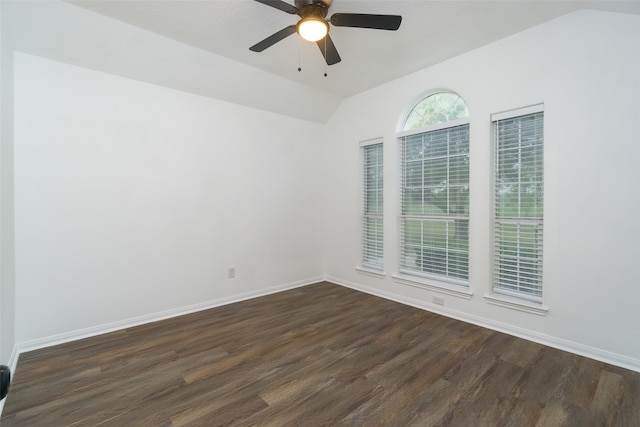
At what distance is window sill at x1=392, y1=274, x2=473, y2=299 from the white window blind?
0.09m

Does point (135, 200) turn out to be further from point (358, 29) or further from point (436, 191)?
point (436, 191)

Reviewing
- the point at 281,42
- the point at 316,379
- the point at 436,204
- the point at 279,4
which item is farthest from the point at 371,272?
the point at 279,4

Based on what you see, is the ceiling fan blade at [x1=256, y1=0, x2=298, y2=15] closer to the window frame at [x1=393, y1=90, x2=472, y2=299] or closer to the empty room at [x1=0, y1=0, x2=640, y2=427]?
the empty room at [x1=0, y1=0, x2=640, y2=427]

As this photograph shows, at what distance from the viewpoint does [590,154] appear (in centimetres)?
258

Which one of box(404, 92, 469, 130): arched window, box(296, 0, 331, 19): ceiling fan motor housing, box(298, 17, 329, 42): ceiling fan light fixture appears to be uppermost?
box(296, 0, 331, 19): ceiling fan motor housing

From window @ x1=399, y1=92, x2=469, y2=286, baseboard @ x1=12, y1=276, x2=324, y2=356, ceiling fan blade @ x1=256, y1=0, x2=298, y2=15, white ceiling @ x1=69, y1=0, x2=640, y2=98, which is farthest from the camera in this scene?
window @ x1=399, y1=92, x2=469, y2=286

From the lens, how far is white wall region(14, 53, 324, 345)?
109 inches

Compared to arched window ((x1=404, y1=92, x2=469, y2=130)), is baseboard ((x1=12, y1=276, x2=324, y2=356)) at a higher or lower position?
lower

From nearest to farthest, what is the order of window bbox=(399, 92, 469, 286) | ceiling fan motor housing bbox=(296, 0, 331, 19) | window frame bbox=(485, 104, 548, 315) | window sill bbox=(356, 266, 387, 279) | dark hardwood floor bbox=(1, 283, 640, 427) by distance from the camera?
dark hardwood floor bbox=(1, 283, 640, 427) → ceiling fan motor housing bbox=(296, 0, 331, 19) → window frame bbox=(485, 104, 548, 315) → window bbox=(399, 92, 469, 286) → window sill bbox=(356, 266, 387, 279)

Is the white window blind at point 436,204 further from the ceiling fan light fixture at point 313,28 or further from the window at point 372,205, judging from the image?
the ceiling fan light fixture at point 313,28

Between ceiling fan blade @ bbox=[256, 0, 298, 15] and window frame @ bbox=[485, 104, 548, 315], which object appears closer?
ceiling fan blade @ bbox=[256, 0, 298, 15]

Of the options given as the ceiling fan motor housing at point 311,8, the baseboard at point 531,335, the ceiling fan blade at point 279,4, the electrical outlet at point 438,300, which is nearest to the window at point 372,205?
the baseboard at point 531,335

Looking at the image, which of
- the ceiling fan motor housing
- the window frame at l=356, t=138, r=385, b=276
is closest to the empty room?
the ceiling fan motor housing

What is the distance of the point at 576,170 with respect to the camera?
104 inches
